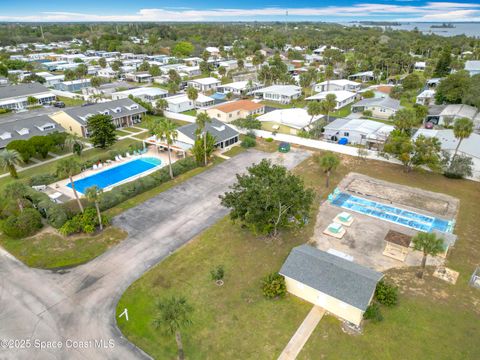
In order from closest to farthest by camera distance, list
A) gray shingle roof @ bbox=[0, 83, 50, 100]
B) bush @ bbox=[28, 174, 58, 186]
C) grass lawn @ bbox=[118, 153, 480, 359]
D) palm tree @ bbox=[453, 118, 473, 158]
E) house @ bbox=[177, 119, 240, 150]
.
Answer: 1. grass lawn @ bbox=[118, 153, 480, 359]
2. palm tree @ bbox=[453, 118, 473, 158]
3. bush @ bbox=[28, 174, 58, 186]
4. house @ bbox=[177, 119, 240, 150]
5. gray shingle roof @ bbox=[0, 83, 50, 100]

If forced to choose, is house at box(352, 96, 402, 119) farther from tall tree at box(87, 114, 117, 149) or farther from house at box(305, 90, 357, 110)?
tall tree at box(87, 114, 117, 149)

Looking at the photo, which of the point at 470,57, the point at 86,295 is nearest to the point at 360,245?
the point at 86,295

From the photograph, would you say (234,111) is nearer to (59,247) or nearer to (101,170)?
(101,170)

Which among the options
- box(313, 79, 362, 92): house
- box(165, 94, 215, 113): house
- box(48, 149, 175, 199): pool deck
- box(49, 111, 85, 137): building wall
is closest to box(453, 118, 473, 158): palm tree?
box(48, 149, 175, 199): pool deck

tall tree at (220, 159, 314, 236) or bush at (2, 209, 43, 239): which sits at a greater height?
tall tree at (220, 159, 314, 236)

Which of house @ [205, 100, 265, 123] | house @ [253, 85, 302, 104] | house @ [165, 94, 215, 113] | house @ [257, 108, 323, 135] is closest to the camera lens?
house @ [257, 108, 323, 135]

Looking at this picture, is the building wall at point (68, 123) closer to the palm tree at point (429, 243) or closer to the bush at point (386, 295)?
the bush at point (386, 295)
